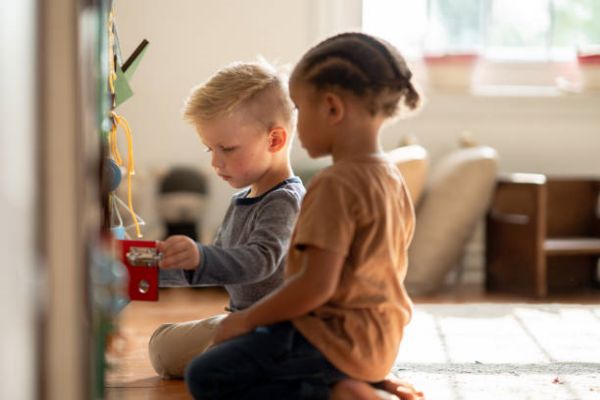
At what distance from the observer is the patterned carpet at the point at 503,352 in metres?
1.60

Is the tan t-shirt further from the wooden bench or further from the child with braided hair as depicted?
the wooden bench

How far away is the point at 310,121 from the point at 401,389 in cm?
41

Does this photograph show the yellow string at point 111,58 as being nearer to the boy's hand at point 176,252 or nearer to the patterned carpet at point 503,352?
the boy's hand at point 176,252

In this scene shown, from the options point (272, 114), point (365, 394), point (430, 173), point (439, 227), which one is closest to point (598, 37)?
point (430, 173)

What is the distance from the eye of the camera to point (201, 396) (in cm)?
137

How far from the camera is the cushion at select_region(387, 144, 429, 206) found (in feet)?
9.17

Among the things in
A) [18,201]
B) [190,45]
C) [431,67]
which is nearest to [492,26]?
[431,67]

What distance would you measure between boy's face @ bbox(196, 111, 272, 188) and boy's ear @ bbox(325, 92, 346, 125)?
0.28 metres

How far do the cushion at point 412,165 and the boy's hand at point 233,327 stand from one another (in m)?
1.44

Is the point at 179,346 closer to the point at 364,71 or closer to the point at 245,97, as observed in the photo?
the point at 245,97

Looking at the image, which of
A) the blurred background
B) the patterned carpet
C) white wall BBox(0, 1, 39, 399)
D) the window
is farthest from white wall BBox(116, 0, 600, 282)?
white wall BBox(0, 1, 39, 399)

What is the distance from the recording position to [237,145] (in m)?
1.62

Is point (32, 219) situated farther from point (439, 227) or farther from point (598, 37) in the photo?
point (598, 37)

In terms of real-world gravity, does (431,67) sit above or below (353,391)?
above
